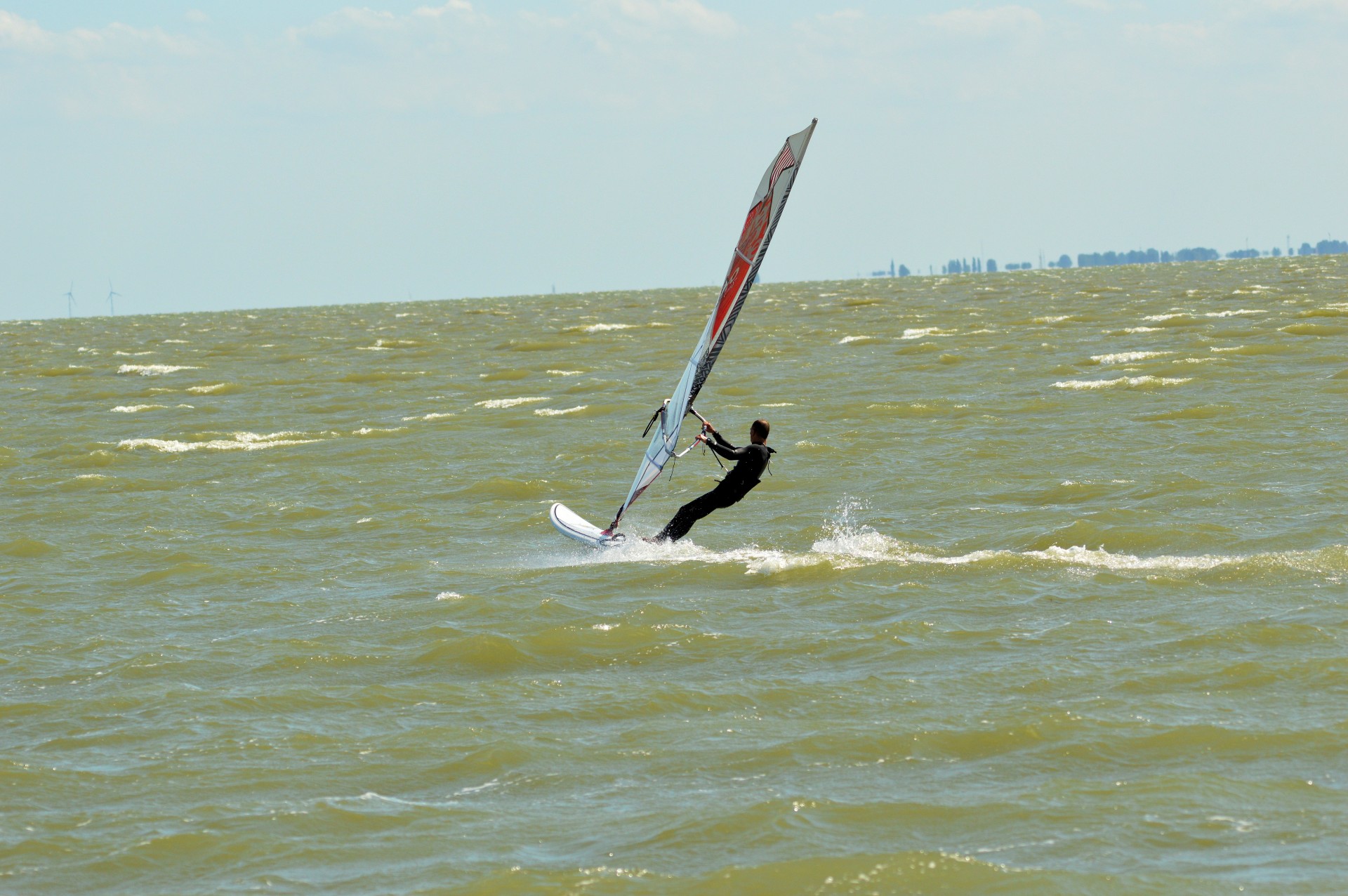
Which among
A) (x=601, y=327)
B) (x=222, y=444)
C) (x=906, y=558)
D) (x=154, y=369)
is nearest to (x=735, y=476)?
(x=906, y=558)

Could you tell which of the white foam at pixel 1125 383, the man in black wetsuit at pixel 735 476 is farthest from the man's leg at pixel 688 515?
the white foam at pixel 1125 383

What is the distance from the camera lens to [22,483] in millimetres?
22656

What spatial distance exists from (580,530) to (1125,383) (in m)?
14.7

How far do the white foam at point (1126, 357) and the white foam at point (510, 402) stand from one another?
11938 millimetres

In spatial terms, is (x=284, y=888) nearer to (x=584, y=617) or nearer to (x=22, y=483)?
(x=584, y=617)

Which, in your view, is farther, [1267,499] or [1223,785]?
[1267,499]

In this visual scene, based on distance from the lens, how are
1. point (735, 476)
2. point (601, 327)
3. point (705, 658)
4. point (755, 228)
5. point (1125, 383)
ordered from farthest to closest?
point (601, 327), point (1125, 383), point (735, 476), point (755, 228), point (705, 658)

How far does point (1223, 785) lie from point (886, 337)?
3742cm

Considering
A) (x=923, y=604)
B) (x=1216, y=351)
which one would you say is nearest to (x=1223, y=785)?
(x=923, y=604)

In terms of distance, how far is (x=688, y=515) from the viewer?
15.6 m

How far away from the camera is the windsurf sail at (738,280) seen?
1323 centimetres

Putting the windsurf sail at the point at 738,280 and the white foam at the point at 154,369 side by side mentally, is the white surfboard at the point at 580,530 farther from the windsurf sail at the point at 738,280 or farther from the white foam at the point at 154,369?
the white foam at the point at 154,369

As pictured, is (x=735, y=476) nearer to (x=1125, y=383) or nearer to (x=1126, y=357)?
(x=1125, y=383)

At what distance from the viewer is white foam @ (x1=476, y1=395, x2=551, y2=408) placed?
102 ft
